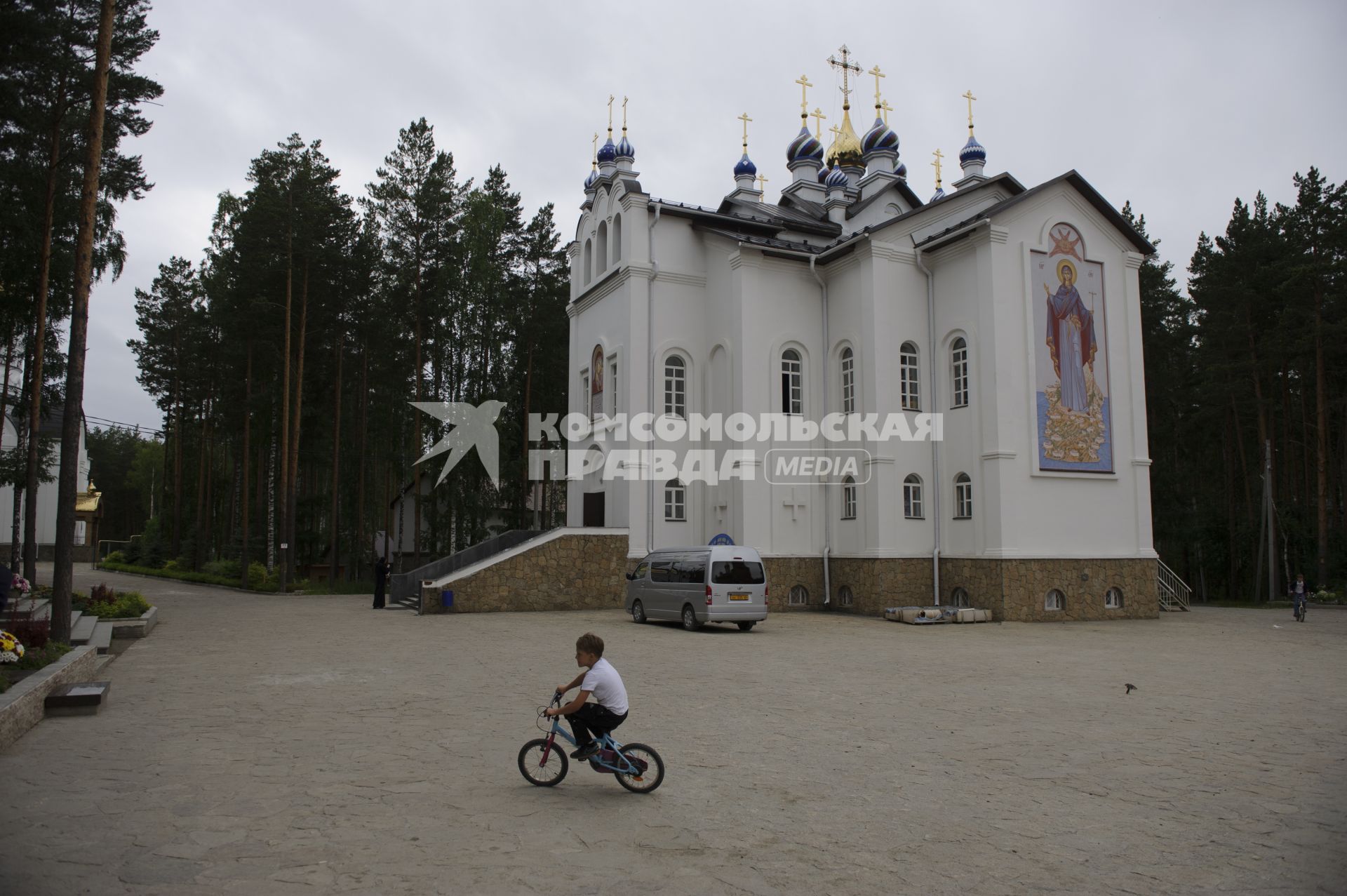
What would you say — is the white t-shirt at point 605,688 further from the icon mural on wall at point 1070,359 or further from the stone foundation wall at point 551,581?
the icon mural on wall at point 1070,359

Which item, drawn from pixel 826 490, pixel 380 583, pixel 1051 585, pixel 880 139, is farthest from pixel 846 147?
pixel 380 583

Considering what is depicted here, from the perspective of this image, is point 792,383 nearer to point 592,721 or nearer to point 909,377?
point 909,377

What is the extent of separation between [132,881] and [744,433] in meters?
22.3

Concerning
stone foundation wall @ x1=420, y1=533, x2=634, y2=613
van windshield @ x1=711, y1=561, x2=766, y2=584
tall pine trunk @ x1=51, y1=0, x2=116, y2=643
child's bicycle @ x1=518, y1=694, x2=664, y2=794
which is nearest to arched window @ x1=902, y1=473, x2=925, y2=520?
van windshield @ x1=711, y1=561, x2=766, y2=584

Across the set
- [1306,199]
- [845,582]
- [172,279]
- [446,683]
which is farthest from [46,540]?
[1306,199]

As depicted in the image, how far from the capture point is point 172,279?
45.6m

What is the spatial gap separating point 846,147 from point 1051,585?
21770 mm

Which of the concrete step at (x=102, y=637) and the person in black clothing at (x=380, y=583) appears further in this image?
the person in black clothing at (x=380, y=583)

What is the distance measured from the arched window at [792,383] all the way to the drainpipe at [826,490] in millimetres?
660

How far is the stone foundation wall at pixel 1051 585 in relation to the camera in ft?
75.5

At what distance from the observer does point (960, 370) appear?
998 inches

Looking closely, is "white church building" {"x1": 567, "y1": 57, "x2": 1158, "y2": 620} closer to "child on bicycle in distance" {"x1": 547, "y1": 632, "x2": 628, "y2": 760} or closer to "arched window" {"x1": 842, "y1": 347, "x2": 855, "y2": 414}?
"arched window" {"x1": 842, "y1": 347, "x2": 855, "y2": 414}

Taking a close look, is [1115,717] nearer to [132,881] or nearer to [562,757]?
[562,757]

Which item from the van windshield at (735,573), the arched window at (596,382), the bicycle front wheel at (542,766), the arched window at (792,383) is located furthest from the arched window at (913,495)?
the bicycle front wheel at (542,766)
